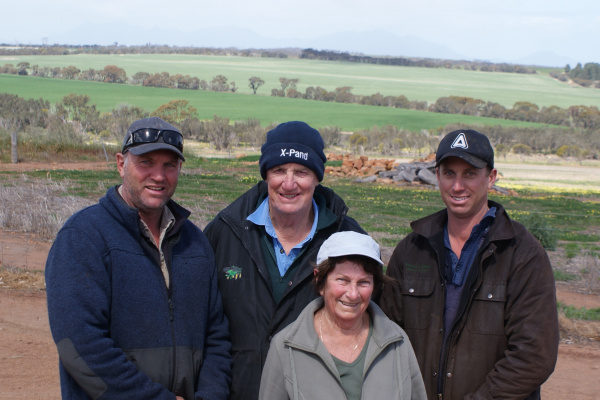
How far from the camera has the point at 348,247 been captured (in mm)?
2799

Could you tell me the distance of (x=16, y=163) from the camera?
82.3 ft

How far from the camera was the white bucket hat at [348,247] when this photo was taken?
2787 millimetres

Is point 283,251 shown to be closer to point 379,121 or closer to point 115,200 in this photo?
point 115,200

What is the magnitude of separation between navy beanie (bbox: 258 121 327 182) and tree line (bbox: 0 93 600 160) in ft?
116

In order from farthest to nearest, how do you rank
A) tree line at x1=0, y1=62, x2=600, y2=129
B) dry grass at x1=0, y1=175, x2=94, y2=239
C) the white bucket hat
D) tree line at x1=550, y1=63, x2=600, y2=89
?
tree line at x1=550, y1=63, x2=600, y2=89 → tree line at x1=0, y1=62, x2=600, y2=129 → dry grass at x1=0, y1=175, x2=94, y2=239 → the white bucket hat

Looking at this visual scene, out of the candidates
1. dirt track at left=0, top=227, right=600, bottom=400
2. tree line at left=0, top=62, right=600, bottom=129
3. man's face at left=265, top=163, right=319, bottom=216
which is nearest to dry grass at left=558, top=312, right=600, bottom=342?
dirt track at left=0, top=227, right=600, bottom=400

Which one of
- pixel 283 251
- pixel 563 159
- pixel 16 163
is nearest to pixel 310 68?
pixel 563 159

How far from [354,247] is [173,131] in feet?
3.27

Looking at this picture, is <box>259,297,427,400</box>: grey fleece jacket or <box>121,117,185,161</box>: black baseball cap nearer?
<box>259,297,427,400</box>: grey fleece jacket

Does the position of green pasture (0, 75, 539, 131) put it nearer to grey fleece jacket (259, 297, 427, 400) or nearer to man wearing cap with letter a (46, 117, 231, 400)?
man wearing cap with letter a (46, 117, 231, 400)

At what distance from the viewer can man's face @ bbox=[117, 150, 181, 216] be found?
9.79 ft

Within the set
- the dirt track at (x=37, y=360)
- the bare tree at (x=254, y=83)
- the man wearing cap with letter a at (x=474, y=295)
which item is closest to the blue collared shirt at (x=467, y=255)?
the man wearing cap with letter a at (x=474, y=295)

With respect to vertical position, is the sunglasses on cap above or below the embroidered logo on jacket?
above

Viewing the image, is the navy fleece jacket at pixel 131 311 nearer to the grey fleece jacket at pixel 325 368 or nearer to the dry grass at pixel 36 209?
the grey fleece jacket at pixel 325 368
